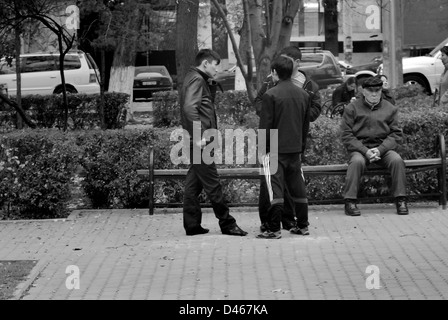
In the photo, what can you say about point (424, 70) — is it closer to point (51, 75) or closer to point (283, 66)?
point (51, 75)

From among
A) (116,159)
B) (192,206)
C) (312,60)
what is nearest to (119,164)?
(116,159)

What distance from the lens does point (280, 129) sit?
970 cm

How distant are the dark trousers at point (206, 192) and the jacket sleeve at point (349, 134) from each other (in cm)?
182

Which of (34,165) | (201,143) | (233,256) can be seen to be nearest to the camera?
(233,256)

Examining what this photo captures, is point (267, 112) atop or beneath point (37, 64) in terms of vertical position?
beneath

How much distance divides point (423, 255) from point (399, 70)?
14949mm

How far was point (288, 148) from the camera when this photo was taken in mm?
9703

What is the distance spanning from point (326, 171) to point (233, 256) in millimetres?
2479

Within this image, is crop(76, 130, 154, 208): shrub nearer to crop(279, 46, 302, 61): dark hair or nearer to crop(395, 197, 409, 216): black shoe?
crop(279, 46, 302, 61): dark hair

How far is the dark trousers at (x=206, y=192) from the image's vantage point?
388 inches

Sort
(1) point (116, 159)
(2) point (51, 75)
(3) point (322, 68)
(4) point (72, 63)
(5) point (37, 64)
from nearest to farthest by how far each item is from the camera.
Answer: (1) point (116, 159) → (4) point (72, 63) → (2) point (51, 75) → (5) point (37, 64) → (3) point (322, 68)

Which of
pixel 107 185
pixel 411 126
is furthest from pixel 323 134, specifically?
pixel 107 185

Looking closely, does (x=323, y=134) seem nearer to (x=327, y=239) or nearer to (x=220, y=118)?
(x=327, y=239)

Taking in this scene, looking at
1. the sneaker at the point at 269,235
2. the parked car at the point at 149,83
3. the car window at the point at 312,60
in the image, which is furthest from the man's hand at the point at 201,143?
the parked car at the point at 149,83
